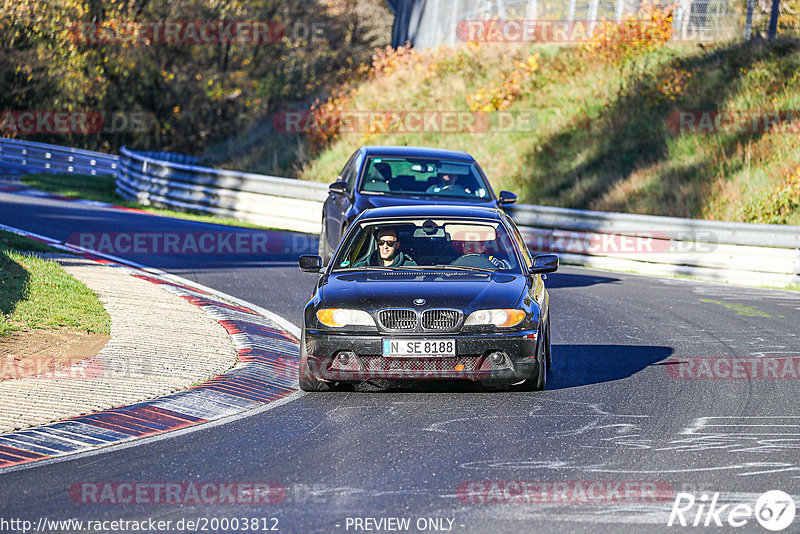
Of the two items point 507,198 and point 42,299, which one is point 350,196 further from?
point 42,299

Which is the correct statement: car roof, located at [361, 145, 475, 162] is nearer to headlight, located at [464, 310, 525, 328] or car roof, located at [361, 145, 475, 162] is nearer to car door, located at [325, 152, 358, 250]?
car door, located at [325, 152, 358, 250]

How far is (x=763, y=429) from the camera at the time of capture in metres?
7.60

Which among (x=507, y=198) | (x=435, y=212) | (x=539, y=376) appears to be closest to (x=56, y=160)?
(x=507, y=198)

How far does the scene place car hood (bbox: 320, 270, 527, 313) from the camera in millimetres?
8492

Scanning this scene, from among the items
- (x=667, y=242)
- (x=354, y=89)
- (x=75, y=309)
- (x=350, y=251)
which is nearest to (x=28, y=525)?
(x=350, y=251)

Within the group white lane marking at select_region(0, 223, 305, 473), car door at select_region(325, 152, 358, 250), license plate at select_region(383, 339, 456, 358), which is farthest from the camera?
car door at select_region(325, 152, 358, 250)

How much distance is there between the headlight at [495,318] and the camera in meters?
8.41

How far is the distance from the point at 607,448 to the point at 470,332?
65.5 inches

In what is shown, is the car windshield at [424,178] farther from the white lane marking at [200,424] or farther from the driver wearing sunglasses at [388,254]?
the driver wearing sunglasses at [388,254]

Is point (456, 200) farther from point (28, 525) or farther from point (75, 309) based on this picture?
point (28, 525)

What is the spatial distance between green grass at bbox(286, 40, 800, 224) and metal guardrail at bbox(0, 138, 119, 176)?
8.07 m

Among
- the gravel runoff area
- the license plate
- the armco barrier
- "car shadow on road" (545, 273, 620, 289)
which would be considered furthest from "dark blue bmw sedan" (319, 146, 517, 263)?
the license plate

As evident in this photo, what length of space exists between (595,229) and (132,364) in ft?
39.9

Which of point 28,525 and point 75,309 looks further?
point 75,309
